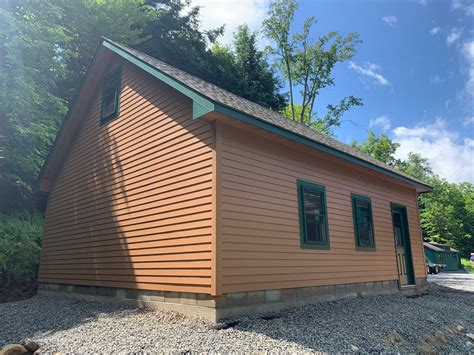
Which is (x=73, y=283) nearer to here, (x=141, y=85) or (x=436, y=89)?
(x=141, y=85)

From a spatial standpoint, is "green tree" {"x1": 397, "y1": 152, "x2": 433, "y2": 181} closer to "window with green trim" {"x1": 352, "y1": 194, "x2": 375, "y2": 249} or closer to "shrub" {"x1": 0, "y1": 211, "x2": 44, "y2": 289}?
"window with green trim" {"x1": 352, "y1": 194, "x2": 375, "y2": 249}

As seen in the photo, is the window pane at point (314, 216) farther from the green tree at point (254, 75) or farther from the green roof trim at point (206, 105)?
the green tree at point (254, 75)

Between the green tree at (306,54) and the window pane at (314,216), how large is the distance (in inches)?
818

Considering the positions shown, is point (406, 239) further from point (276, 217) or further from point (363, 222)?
point (276, 217)

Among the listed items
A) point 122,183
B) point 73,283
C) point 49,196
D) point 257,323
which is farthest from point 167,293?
point 49,196

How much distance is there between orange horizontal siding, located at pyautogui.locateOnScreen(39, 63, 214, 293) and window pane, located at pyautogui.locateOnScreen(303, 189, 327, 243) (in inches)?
112

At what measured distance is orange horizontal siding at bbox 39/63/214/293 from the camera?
19.1 feet

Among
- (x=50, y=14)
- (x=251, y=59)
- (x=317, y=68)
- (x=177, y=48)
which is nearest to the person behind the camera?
(x=50, y=14)

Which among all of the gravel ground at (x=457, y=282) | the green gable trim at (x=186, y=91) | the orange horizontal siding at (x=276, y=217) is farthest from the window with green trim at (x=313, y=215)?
the gravel ground at (x=457, y=282)

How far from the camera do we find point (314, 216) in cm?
775

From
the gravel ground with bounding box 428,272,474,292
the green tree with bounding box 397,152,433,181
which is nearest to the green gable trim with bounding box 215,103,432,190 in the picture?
the gravel ground with bounding box 428,272,474,292

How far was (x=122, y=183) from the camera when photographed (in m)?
7.94

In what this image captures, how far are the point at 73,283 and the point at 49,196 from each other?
3636 millimetres

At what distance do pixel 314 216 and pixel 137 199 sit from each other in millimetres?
4032
